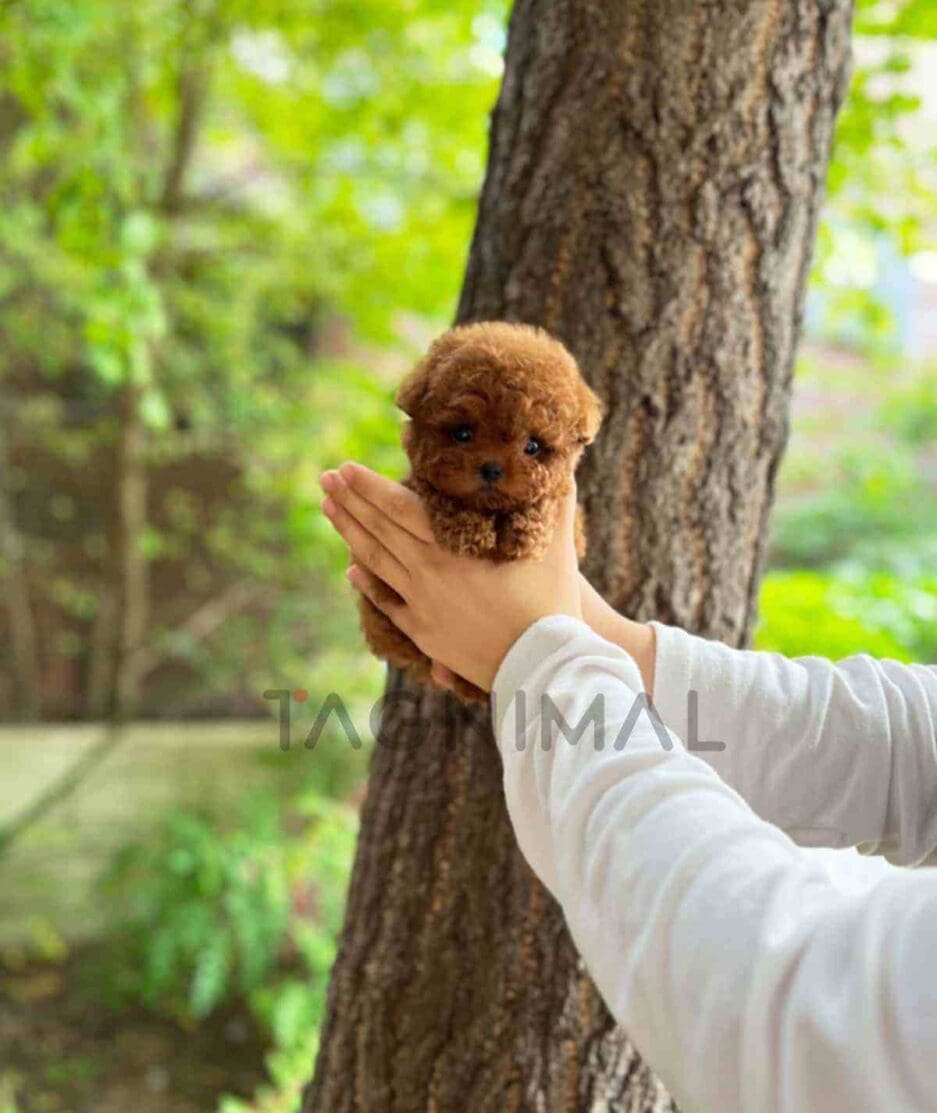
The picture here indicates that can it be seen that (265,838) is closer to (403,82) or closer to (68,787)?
(68,787)

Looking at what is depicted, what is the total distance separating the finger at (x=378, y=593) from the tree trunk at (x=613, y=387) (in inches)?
14.0

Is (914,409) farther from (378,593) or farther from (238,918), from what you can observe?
(378,593)

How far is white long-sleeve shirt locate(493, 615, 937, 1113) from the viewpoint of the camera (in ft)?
1.76

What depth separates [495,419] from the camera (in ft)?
2.50

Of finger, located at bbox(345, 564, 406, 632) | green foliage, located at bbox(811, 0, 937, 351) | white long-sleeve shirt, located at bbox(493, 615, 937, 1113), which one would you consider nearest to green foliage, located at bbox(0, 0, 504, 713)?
green foliage, located at bbox(811, 0, 937, 351)

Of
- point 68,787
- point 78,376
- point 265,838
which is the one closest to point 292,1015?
point 265,838

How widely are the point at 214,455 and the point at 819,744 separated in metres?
3.82

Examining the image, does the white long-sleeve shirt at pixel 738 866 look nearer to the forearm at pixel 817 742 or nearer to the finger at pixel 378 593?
the forearm at pixel 817 742

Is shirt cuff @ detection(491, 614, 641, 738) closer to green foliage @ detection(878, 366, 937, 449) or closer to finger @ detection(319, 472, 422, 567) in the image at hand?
finger @ detection(319, 472, 422, 567)

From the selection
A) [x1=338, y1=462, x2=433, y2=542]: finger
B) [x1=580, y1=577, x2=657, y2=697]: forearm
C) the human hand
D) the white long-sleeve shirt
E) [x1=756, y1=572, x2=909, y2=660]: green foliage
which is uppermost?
[x1=338, y1=462, x2=433, y2=542]: finger

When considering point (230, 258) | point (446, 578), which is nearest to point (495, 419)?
point (446, 578)

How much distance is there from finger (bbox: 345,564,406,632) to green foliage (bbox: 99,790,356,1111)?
2.18 meters

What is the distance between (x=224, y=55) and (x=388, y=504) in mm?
2964

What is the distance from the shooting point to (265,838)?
340 centimetres
